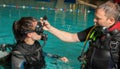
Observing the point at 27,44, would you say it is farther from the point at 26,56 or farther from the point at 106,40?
the point at 106,40

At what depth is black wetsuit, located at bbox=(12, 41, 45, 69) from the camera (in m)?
3.12

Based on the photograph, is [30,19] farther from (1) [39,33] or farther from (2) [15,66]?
(2) [15,66]

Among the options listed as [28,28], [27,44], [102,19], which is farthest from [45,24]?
[102,19]

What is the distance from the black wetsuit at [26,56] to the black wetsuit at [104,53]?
934 mm

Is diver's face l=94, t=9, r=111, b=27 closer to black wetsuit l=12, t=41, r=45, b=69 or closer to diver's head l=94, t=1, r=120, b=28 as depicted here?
diver's head l=94, t=1, r=120, b=28

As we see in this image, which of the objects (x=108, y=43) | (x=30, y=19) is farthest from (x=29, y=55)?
(x=108, y=43)

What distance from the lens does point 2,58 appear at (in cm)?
352

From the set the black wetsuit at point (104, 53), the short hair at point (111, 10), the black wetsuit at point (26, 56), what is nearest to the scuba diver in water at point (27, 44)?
the black wetsuit at point (26, 56)

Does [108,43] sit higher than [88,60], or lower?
higher

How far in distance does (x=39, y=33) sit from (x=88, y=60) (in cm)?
80

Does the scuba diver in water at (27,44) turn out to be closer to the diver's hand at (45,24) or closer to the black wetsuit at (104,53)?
the diver's hand at (45,24)

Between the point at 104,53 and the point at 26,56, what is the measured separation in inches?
44.8

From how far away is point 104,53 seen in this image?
2.37 metres

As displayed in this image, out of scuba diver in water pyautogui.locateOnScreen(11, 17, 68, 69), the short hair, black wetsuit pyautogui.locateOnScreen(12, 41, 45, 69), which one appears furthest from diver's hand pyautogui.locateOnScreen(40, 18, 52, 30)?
the short hair
